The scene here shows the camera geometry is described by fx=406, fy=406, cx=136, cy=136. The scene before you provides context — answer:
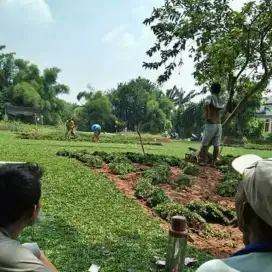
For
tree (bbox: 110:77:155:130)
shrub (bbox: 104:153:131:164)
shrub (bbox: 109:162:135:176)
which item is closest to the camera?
shrub (bbox: 109:162:135:176)

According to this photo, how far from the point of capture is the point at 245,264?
4.24 ft

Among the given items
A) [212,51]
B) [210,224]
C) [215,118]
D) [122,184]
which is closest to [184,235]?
[210,224]

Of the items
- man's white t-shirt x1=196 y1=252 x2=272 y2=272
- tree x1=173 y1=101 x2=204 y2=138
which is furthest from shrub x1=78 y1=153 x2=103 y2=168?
tree x1=173 y1=101 x2=204 y2=138

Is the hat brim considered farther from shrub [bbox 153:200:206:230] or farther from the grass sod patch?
shrub [bbox 153:200:206:230]

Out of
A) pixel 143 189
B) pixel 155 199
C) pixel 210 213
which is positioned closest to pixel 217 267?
pixel 210 213

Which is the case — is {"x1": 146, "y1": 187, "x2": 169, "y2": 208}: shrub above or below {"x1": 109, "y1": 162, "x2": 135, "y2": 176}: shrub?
below

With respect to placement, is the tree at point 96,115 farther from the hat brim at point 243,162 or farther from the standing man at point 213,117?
the hat brim at point 243,162

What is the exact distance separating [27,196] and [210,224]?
13.0 ft

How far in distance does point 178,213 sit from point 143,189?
138cm

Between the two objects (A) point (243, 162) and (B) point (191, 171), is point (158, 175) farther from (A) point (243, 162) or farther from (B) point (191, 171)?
(A) point (243, 162)

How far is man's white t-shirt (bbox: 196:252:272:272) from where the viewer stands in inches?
50.4

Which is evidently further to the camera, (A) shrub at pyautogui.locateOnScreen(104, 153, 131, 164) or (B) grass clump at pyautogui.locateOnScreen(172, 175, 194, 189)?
(A) shrub at pyautogui.locateOnScreen(104, 153, 131, 164)

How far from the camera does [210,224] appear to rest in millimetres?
5617

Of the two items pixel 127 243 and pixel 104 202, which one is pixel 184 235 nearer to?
pixel 127 243
